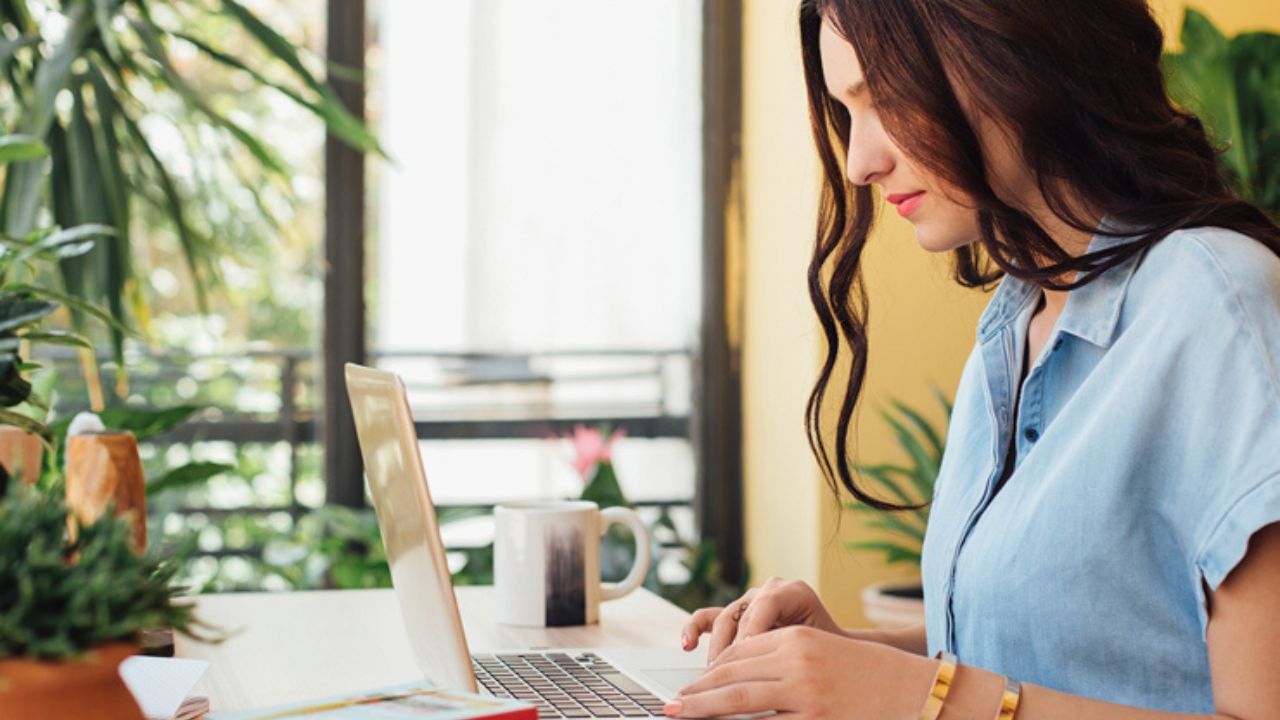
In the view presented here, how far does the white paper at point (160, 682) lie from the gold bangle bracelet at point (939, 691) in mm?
517

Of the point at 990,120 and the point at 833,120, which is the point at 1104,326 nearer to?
the point at 990,120

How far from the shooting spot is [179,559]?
0.77 metres

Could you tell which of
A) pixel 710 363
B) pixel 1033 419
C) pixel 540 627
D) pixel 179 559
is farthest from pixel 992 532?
pixel 710 363

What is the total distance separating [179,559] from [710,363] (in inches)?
90.9

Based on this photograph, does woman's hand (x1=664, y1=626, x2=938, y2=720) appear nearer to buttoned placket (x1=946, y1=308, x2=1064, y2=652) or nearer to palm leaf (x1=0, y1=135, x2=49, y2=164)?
buttoned placket (x1=946, y1=308, x2=1064, y2=652)

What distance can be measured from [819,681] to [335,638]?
2.20 feet

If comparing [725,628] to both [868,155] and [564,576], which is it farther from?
[868,155]

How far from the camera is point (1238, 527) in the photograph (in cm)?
99

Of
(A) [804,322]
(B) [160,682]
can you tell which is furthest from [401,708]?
(A) [804,322]

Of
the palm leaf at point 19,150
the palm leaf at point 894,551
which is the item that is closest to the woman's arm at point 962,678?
the palm leaf at point 19,150

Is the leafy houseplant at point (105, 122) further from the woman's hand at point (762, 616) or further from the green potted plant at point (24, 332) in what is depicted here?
the woman's hand at point (762, 616)

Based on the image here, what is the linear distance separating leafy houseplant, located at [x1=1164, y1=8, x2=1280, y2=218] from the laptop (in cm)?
174

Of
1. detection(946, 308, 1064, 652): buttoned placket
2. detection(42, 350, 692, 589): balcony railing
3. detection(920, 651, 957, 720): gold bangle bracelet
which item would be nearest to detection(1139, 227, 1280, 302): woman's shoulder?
detection(946, 308, 1064, 652): buttoned placket

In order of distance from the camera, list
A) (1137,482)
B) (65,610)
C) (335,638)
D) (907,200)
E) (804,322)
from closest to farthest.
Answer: (65,610)
(1137,482)
(907,200)
(335,638)
(804,322)
